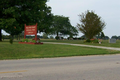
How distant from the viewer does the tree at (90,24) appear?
2970 cm

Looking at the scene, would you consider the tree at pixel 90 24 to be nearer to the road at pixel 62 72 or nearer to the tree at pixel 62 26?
the road at pixel 62 72

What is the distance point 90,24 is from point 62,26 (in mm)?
36130

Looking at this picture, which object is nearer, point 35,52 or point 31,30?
point 35,52

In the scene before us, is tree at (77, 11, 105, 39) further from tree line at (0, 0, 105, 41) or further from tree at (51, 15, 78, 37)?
tree at (51, 15, 78, 37)

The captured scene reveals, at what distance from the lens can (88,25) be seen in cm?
3003

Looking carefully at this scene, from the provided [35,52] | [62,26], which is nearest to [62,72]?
[35,52]

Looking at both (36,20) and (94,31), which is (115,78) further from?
(36,20)

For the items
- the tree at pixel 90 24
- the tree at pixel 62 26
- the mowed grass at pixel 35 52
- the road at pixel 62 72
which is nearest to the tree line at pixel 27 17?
the tree at pixel 90 24

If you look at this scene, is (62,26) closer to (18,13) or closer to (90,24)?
(90,24)

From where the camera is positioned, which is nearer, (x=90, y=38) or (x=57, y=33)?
(x=90, y=38)

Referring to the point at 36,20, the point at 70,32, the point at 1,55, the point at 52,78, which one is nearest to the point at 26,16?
the point at 36,20

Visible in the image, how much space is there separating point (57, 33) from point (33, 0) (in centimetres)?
3795

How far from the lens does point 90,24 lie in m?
29.7

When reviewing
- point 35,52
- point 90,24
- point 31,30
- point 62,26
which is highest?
point 62,26
